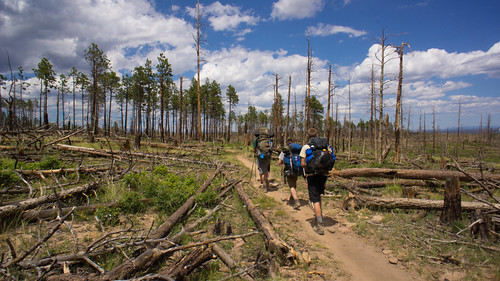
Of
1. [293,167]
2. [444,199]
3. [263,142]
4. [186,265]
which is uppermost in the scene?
[263,142]

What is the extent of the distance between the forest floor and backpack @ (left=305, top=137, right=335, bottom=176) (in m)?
1.38

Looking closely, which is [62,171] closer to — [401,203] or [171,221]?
[171,221]

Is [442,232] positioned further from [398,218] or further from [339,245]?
[339,245]

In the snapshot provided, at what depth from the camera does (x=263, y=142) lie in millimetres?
8414

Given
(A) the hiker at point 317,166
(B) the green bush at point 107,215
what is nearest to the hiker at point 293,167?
(A) the hiker at point 317,166

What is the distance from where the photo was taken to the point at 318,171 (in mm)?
5020

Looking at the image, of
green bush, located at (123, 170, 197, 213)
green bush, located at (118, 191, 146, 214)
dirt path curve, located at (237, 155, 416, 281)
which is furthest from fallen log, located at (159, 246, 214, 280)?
green bush, located at (118, 191, 146, 214)

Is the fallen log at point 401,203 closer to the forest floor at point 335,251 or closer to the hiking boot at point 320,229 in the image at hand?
the forest floor at point 335,251

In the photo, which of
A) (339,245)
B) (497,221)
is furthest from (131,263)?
(497,221)

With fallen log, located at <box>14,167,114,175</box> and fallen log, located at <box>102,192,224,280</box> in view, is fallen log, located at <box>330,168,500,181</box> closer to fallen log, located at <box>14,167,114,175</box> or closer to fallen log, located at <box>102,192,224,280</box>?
fallen log, located at <box>102,192,224,280</box>

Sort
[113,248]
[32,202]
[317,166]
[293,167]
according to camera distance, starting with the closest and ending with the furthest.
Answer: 1. [113,248]
2. [32,202]
3. [317,166]
4. [293,167]

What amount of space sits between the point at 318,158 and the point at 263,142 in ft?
11.8

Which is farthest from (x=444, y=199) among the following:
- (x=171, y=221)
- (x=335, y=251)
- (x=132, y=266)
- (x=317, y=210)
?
(x=132, y=266)

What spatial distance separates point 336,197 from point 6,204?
28.3 feet
